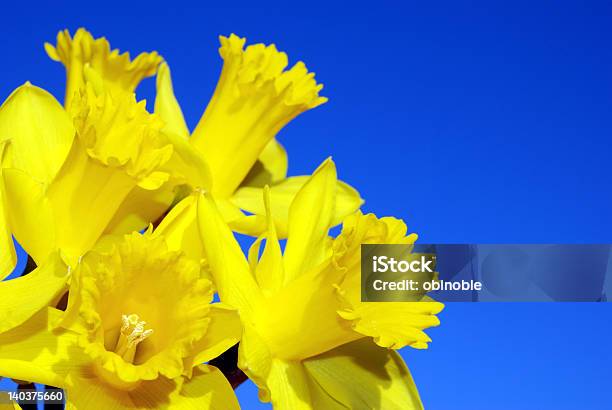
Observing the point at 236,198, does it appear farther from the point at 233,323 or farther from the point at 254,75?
the point at 233,323

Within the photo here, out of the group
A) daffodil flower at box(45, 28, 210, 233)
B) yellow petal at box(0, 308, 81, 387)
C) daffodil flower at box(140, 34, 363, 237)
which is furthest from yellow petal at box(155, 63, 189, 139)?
yellow petal at box(0, 308, 81, 387)

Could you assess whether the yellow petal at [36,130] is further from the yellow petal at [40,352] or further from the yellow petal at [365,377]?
the yellow petal at [365,377]

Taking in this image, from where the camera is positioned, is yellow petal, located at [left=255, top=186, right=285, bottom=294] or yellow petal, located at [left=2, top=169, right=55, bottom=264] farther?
yellow petal, located at [left=255, top=186, right=285, bottom=294]

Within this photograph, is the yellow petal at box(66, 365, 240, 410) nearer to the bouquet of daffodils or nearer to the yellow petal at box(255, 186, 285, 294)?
the bouquet of daffodils

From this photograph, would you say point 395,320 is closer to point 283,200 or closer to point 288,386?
point 288,386

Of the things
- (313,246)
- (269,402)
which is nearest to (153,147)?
(313,246)

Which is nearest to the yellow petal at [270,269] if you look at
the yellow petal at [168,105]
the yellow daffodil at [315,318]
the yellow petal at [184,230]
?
the yellow daffodil at [315,318]
